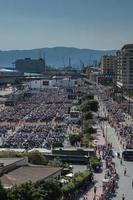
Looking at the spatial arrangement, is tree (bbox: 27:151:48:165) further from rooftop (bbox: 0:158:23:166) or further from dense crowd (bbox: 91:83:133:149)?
dense crowd (bbox: 91:83:133:149)

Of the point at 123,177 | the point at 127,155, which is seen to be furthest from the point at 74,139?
the point at 123,177

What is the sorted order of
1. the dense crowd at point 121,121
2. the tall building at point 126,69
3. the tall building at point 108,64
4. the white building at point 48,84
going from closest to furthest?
1. the dense crowd at point 121,121
2. the tall building at point 126,69
3. the white building at point 48,84
4. the tall building at point 108,64

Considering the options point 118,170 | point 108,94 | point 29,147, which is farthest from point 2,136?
point 108,94

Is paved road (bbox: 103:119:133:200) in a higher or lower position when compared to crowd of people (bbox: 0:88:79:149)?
higher

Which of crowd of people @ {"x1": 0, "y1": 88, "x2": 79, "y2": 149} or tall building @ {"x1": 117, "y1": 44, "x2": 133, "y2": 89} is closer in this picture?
crowd of people @ {"x1": 0, "y1": 88, "x2": 79, "y2": 149}

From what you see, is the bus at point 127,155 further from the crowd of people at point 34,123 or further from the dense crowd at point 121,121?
the crowd of people at point 34,123

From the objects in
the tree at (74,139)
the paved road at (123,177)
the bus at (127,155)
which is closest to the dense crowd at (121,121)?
the paved road at (123,177)

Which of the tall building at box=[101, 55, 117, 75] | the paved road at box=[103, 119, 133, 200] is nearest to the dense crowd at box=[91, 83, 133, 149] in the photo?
the paved road at box=[103, 119, 133, 200]

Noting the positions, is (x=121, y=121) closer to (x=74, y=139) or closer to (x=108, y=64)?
(x=74, y=139)

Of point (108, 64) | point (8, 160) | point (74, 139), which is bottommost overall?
point (108, 64)

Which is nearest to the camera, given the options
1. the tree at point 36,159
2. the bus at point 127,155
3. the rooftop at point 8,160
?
the rooftop at point 8,160

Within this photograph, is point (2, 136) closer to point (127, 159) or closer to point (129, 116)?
point (127, 159)
